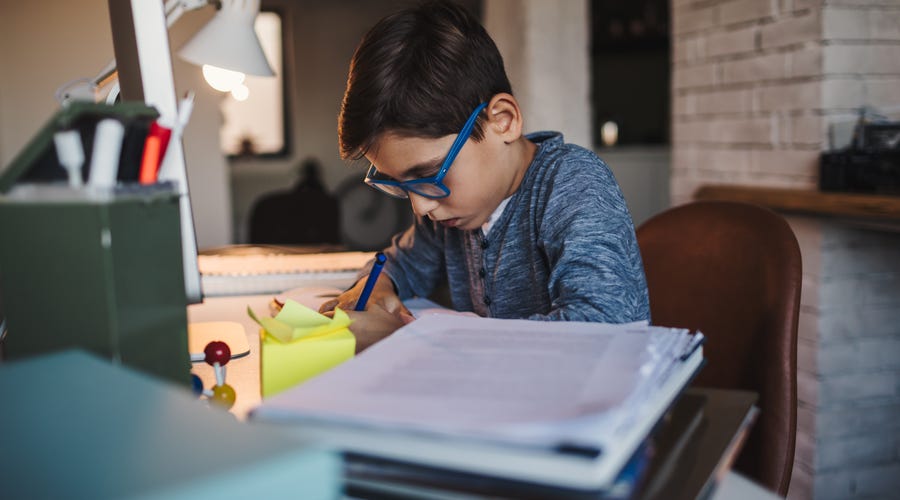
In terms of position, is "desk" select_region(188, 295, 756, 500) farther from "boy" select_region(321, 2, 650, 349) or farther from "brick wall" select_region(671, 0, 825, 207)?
"brick wall" select_region(671, 0, 825, 207)

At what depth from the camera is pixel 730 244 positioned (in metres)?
1.09

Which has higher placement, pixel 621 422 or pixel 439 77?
pixel 439 77

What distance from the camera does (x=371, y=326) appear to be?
77 centimetres

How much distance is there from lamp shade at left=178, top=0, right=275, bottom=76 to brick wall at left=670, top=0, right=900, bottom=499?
1.37m

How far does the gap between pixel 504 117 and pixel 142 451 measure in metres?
0.86

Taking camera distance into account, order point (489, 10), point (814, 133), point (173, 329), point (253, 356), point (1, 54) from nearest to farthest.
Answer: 1. point (173, 329)
2. point (253, 356)
3. point (814, 133)
4. point (1, 54)
5. point (489, 10)

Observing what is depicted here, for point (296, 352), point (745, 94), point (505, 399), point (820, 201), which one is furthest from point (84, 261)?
point (745, 94)

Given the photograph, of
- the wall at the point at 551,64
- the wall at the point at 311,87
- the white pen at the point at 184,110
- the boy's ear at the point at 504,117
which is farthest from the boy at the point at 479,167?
the wall at the point at 311,87

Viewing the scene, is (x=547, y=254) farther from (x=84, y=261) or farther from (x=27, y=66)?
(x=27, y=66)

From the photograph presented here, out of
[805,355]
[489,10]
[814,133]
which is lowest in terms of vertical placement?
[805,355]

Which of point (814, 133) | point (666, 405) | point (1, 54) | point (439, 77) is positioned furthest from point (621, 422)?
point (1, 54)

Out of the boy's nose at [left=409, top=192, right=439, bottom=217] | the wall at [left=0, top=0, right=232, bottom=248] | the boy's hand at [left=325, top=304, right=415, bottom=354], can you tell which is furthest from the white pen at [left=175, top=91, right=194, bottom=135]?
the wall at [left=0, top=0, right=232, bottom=248]

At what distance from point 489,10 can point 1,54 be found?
189 centimetres

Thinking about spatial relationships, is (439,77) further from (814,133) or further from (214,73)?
(814,133)
